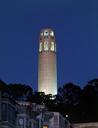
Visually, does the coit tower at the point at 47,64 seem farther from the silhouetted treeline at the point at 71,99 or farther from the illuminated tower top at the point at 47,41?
the silhouetted treeline at the point at 71,99

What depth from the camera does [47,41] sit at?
18875 cm

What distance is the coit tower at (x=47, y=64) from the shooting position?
181750 millimetres

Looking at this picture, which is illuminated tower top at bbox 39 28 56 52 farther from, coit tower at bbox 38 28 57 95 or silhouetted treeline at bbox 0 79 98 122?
silhouetted treeline at bbox 0 79 98 122

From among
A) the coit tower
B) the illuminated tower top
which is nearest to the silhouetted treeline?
the coit tower

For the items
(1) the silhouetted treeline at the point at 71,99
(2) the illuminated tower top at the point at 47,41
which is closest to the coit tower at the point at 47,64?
(2) the illuminated tower top at the point at 47,41

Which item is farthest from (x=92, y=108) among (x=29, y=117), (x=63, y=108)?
(x=29, y=117)

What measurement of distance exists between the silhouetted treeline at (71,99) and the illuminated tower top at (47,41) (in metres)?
16.0

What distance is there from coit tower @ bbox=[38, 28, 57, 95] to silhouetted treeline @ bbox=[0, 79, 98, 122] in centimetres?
563

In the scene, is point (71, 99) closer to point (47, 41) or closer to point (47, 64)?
point (47, 64)

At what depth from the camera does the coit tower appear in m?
182

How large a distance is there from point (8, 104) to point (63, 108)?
67.1m

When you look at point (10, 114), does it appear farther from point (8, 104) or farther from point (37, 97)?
point (37, 97)

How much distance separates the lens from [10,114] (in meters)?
74.7

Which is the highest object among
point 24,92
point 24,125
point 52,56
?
point 52,56
